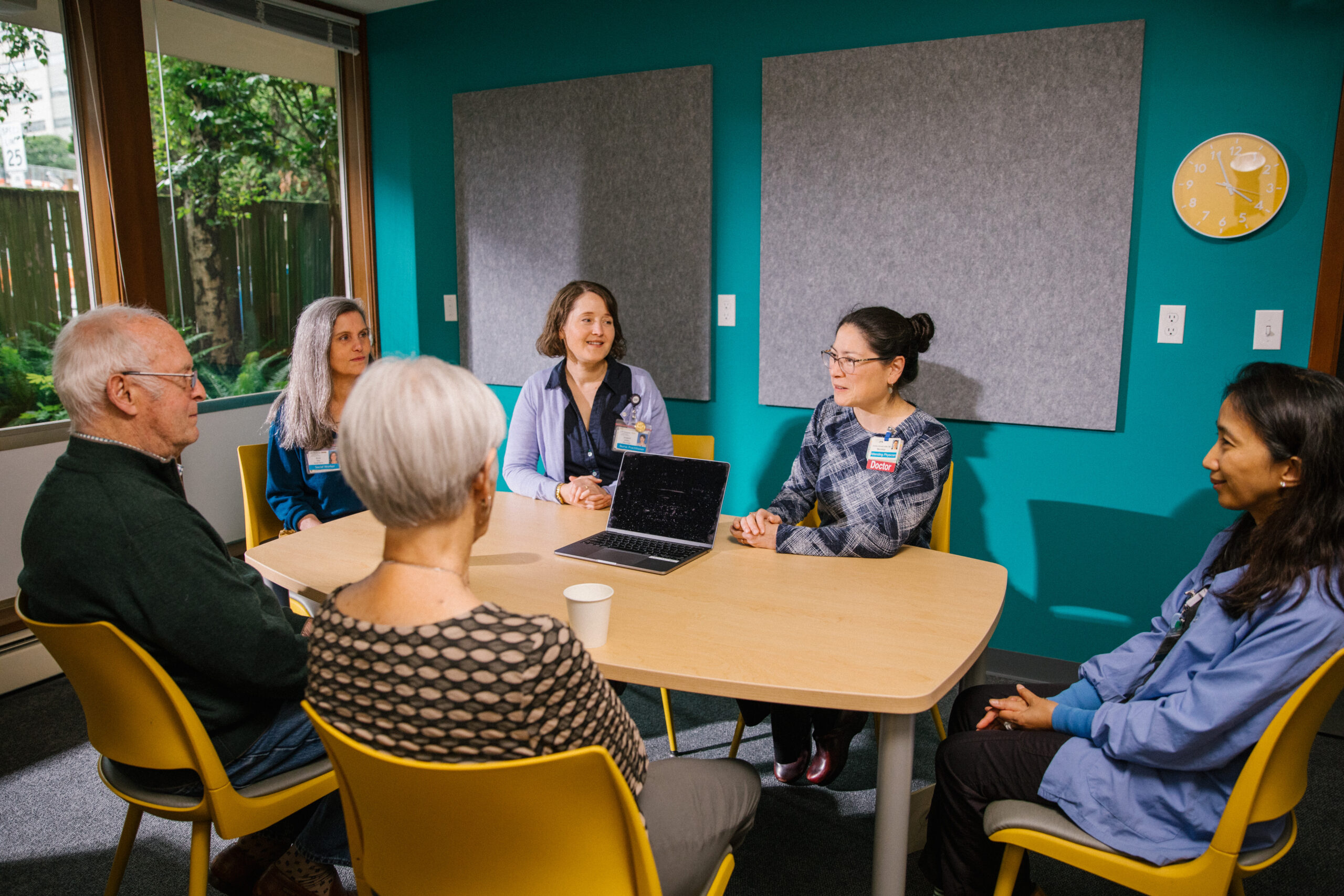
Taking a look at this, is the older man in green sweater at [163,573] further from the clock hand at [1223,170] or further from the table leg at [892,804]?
the clock hand at [1223,170]

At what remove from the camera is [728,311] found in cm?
355

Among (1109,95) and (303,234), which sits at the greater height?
(1109,95)

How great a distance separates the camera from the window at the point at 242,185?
3.62m

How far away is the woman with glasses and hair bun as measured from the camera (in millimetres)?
2105

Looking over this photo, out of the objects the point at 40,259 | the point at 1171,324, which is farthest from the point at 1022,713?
the point at 40,259

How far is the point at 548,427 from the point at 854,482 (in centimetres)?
111

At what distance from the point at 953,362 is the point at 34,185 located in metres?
3.48

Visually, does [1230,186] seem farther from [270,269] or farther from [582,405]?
[270,269]

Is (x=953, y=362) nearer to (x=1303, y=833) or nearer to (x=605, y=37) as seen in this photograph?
(x=1303, y=833)

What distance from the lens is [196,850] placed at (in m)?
1.57

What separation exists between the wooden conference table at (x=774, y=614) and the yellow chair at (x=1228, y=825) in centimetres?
20

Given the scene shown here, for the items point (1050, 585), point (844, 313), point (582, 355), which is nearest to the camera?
point (582, 355)

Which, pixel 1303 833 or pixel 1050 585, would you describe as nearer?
pixel 1303 833

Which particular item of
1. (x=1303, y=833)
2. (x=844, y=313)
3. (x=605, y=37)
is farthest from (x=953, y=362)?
(x=605, y=37)
